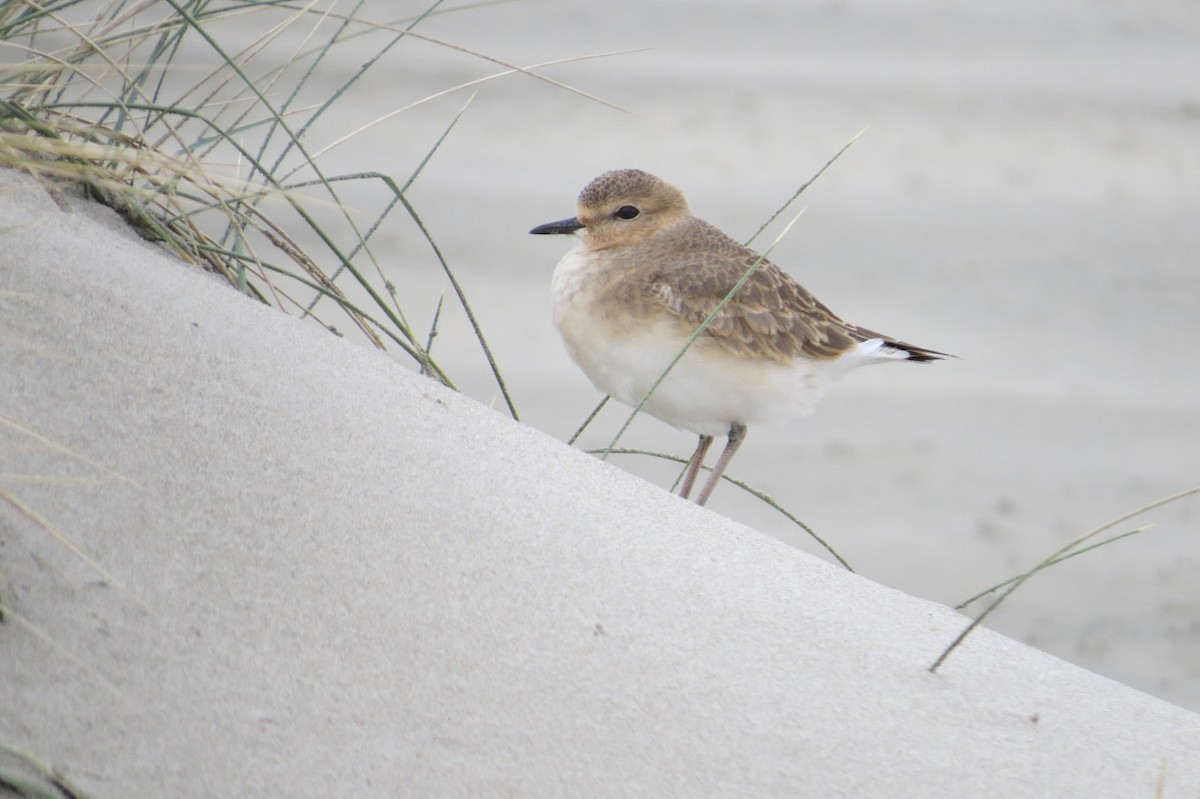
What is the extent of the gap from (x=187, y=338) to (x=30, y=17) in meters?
0.48

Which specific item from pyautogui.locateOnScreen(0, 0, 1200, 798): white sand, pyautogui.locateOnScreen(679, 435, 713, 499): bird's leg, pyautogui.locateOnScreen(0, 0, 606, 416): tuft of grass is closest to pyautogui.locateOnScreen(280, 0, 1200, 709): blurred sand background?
pyautogui.locateOnScreen(679, 435, 713, 499): bird's leg

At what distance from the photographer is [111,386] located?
1.67 m

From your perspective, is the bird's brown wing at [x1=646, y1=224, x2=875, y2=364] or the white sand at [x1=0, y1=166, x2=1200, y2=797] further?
the bird's brown wing at [x1=646, y1=224, x2=875, y2=364]

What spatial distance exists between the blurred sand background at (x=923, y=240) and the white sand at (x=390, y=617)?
291 cm

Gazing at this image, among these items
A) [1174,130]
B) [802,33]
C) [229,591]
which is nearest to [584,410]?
[802,33]

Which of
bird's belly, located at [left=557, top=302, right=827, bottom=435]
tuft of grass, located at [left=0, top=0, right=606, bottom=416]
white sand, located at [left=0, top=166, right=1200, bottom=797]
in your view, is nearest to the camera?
white sand, located at [left=0, top=166, right=1200, bottom=797]

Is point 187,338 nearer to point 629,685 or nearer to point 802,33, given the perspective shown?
point 629,685

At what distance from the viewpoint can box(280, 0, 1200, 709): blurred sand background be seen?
193 inches

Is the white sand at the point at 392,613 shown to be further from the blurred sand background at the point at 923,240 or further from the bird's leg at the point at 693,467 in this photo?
the blurred sand background at the point at 923,240

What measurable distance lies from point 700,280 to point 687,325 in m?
0.12

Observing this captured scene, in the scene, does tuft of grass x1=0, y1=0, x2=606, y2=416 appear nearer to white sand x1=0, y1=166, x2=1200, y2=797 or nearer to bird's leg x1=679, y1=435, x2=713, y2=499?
white sand x1=0, y1=166, x2=1200, y2=797

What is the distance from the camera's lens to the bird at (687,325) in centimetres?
283

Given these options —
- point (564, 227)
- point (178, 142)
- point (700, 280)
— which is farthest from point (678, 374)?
point (178, 142)

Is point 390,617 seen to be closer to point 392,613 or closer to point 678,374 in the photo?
point 392,613
